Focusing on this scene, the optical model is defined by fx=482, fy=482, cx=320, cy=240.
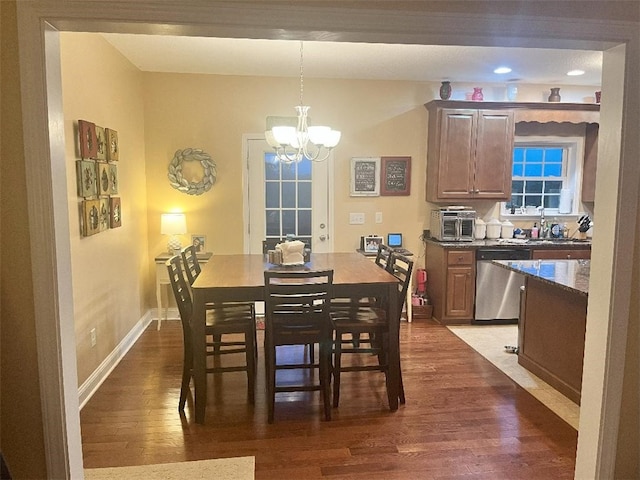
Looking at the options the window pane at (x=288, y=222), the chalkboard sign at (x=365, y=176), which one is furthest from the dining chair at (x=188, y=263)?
the chalkboard sign at (x=365, y=176)

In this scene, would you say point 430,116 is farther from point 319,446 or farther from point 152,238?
point 319,446

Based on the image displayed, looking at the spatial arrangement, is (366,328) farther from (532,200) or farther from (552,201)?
(552,201)

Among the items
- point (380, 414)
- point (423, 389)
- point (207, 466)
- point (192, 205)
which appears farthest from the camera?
point (192, 205)

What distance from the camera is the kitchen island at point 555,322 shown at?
3193 mm

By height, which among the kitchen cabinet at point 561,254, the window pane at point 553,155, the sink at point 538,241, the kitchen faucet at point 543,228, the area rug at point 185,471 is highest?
the window pane at point 553,155

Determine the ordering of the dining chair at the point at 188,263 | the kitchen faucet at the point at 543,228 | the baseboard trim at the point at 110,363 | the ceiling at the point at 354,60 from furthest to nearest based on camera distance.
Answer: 1. the kitchen faucet at the point at 543,228
2. the ceiling at the point at 354,60
3. the dining chair at the point at 188,263
4. the baseboard trim at the point at 110,363

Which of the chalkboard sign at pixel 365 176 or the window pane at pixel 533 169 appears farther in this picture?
the window pane at pixel 533 169

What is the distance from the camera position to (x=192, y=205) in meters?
5.25

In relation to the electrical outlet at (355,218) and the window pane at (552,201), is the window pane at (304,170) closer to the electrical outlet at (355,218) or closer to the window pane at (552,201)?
the electrical outlet at (355,218)

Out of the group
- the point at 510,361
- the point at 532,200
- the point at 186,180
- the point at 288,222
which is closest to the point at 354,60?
the point at 288,222

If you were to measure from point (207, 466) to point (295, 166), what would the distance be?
342cm

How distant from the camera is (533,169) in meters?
5.75

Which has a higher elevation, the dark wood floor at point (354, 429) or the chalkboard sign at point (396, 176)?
the chalkboard sign at point (396, 176)

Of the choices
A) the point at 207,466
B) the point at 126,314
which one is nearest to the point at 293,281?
the point at 207,466
